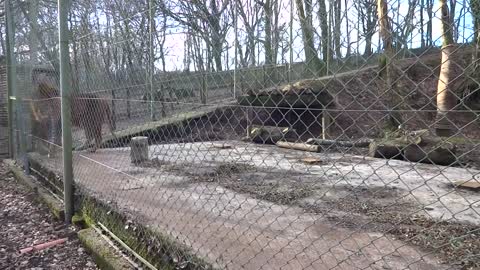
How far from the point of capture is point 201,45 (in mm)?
2471

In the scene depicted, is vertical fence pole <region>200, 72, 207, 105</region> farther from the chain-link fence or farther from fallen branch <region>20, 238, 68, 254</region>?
fallen branch <region>20, 238, 68, 254</region>

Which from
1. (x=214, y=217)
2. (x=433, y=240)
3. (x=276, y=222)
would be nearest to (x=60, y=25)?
(x=214, y=217)

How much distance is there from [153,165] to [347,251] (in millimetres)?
3316

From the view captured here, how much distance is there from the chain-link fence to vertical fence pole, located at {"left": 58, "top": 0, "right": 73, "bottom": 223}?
0.11 m

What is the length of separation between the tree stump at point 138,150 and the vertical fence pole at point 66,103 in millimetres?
1358

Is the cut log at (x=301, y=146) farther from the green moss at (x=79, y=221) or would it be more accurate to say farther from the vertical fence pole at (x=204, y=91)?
the vertical fence pole at (x=204, y=91)

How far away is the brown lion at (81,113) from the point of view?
4051 millimetres

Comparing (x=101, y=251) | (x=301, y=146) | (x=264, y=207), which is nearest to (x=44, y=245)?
(x=101, y=251)

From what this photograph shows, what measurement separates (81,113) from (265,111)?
1.96m

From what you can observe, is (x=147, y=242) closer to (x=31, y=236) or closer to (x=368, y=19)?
(x=31, y=236)

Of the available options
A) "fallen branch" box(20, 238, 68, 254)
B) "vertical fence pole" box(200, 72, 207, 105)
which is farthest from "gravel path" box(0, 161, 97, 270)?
"vertical fence pole" box(200, 72, 207, 105)

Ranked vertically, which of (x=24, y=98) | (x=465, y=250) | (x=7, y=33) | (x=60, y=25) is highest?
(x=7, y=33)

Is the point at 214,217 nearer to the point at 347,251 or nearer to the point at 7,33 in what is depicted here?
the point at 347,251

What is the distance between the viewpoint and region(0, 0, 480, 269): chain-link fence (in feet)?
5.19
